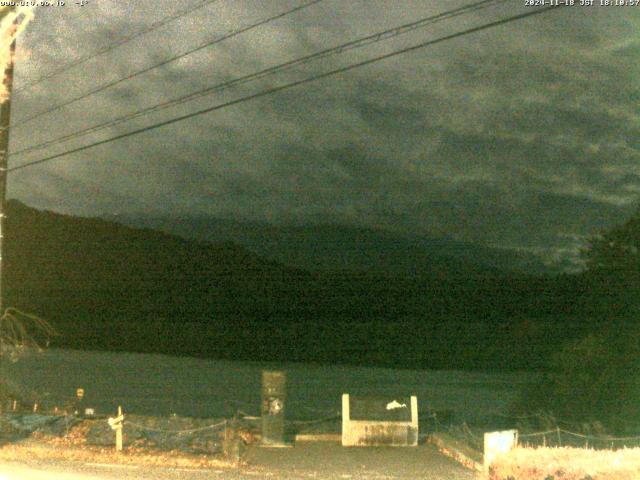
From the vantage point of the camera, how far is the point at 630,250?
29.2 metres

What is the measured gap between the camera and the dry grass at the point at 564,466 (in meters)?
7.80

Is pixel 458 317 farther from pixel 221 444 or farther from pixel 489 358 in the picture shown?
pixel 221 444

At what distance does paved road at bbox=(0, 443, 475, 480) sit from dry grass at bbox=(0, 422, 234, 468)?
0.59m

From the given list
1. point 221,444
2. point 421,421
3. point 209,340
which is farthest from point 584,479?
point 209,340

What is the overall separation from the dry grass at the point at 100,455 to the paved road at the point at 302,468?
1.93 ft

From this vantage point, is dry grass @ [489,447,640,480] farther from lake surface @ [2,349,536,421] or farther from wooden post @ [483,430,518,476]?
A: lake surface @ [2,349,536,421]

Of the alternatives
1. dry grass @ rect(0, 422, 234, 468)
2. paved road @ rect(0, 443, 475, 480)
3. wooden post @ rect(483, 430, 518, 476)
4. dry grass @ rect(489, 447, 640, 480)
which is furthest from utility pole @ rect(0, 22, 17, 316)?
dry grass @ rect(489, 447, 640, 480)

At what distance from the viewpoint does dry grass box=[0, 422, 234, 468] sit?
14438 mm

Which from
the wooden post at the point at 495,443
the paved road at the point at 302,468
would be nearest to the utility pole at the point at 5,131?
the paved road at the point at 302,468

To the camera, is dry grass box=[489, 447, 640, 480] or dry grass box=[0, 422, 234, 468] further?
dry grass box=[0, 422, 234, 468]

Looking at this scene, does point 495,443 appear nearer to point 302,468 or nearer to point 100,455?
point 302,468

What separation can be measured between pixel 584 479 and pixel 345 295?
45.0 metres

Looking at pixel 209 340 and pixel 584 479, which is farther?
pixel 209 340

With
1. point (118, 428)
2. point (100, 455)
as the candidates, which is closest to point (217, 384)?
point (118, 428)
